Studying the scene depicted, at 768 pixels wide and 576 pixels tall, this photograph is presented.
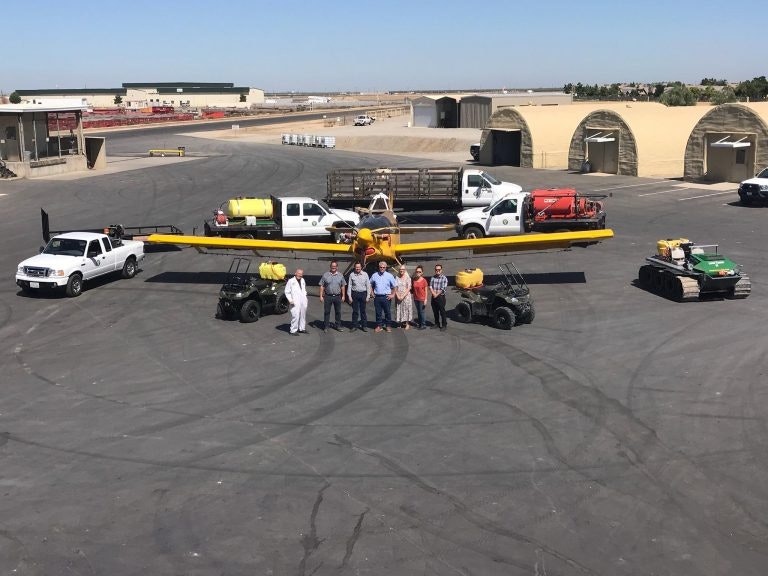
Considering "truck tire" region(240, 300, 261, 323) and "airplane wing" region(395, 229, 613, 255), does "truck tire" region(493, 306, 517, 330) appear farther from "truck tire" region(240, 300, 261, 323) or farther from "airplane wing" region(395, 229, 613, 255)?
"truck tire" region(240, 300, 261, 323)

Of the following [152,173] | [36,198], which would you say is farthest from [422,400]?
[152,173]

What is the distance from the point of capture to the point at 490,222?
29625mm

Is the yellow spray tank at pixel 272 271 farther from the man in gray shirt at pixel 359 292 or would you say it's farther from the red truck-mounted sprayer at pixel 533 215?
the red truck-mounted sprayer at pixel 533 215

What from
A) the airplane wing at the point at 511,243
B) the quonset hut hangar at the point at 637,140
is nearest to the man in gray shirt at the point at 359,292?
the airplane wing at the point at 511,243

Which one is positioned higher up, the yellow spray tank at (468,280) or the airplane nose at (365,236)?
the airplane nose at (365,236)

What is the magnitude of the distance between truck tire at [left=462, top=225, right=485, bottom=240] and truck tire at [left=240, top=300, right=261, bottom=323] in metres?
11.8

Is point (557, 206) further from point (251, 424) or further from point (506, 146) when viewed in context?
point (506, 146)

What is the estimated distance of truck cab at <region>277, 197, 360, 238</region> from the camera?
29438 millimetres

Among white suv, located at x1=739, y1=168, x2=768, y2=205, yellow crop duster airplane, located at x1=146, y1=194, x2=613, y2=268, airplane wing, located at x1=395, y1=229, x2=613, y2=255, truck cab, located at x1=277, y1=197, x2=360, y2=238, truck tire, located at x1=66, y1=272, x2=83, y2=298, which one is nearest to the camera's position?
yellow crop duster airplane, located at x1=146, y1=194, x2=613, y2=268

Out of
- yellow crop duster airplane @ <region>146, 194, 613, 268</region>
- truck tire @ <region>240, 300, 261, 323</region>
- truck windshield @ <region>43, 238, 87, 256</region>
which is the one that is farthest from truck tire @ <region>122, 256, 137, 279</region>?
truck tire @ <region>240, 300, 261, 323</region>

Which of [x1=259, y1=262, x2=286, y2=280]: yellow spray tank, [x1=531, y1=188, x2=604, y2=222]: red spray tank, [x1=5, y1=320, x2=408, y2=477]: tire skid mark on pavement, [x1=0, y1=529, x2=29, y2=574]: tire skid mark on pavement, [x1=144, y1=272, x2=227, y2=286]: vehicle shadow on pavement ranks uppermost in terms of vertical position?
[x1=531, y1=188, x2=604, y2=222]: red spray tank

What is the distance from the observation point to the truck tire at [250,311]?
64.3 ft

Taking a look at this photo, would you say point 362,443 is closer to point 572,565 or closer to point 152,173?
point 572,565

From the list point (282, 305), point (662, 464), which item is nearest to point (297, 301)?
point (282, 305)
